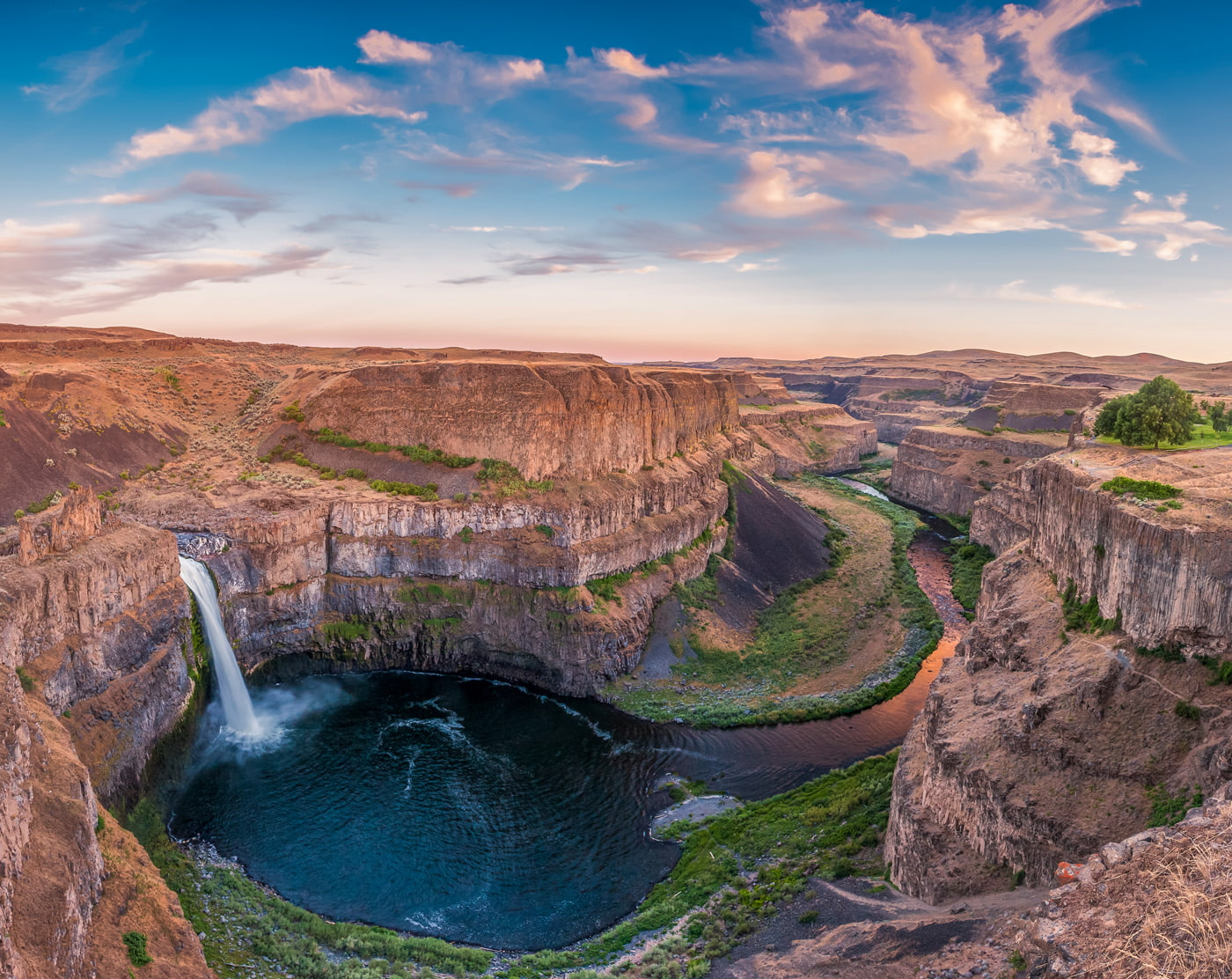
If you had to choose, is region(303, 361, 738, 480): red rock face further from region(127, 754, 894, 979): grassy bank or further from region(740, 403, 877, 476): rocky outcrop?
region(740, 403, 877, 476): rocky outcrop

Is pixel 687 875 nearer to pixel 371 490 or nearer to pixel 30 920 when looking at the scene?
pixel 30 920

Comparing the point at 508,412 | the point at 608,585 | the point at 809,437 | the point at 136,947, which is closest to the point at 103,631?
the point at 136,947

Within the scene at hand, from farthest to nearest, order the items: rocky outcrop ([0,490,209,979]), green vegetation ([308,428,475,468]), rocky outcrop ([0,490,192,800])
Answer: green vegetation ([308,428,475,468]) < rocky outcrop ([0,490,192,800]) < rocky outcrop ([0,490,209,979])

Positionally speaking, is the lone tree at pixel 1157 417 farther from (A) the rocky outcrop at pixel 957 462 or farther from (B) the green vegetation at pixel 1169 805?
(A) the rocky outcrop at pixel 957 462

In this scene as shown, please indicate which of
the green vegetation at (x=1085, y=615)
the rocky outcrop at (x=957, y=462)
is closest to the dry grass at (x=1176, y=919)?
the green vegetation at (x=1085, y=615)

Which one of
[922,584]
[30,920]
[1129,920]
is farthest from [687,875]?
[922,584]

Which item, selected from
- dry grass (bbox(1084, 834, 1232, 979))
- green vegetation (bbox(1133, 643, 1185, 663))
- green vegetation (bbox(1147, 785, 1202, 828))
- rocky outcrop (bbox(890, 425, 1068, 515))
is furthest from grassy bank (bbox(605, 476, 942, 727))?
dry grass (bbox(1084, 834, 1232, 979))
